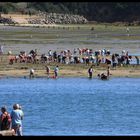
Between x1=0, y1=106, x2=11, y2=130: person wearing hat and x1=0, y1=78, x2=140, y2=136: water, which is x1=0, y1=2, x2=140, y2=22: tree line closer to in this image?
x1=0, y1=78, x2=140, y2=136: water

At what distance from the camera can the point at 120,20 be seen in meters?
160

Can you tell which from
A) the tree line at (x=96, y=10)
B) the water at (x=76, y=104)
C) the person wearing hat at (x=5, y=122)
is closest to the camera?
the person wearing hat at (x=5, y=122)

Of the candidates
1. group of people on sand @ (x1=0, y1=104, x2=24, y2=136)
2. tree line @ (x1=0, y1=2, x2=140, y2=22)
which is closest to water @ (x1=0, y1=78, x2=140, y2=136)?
group of people on sand @ (x1=0, y1=104, x2=24, y2=136)

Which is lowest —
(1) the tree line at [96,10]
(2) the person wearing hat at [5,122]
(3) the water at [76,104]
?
(3) the water at [76,104]

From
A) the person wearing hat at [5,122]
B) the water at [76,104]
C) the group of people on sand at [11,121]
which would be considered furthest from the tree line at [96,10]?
the person wearing hat at [5,122]

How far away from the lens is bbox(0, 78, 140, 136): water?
30.7 metres

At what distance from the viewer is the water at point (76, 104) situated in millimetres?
30672

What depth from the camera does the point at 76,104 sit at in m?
43.6

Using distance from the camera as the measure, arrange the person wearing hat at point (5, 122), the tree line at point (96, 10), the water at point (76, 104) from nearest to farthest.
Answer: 1. the person wearing hat at point (5, 122)
2. the water at point (76, 104)
3. the tree line at point (96, 10)

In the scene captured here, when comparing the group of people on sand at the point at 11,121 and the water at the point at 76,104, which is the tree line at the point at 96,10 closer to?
the water at the point at 76,104

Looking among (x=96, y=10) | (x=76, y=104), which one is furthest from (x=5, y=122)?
(x=96, y=10)

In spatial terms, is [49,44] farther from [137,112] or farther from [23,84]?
[137,112]
